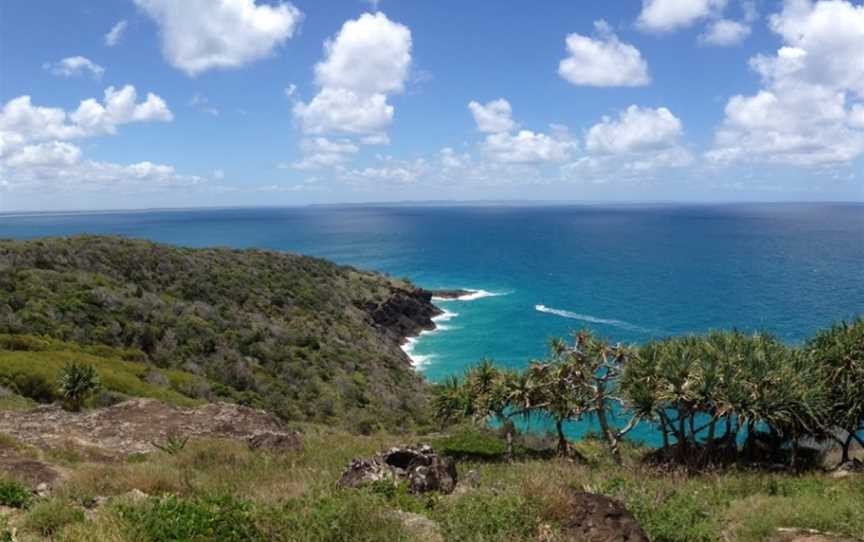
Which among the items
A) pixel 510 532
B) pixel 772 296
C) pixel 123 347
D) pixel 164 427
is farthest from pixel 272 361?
pixel 772 296

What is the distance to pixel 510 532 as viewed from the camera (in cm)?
765

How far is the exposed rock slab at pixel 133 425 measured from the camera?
1728cm

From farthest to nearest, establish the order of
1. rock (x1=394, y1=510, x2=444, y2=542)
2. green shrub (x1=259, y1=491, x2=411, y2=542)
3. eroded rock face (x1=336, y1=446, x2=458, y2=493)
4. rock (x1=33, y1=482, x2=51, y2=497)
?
eroded rock face (x1=336, y1=446, x2=458, y2=493) → rock (x1=33, y1=482, x2=51, y2=497) → rock (x1=394, y1=510, x2=444, y2=542) → green shrub (x1=259, y1=491, x2=411, y2=542)

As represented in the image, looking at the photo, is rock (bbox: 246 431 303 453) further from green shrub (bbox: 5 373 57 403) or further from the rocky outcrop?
the rocky outcrop

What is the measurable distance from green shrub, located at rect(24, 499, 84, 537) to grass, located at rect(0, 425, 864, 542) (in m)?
0.01

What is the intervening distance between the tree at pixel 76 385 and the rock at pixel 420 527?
19286 mm

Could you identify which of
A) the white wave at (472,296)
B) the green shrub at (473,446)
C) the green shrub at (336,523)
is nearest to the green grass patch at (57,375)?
the green shrub at (473,446)

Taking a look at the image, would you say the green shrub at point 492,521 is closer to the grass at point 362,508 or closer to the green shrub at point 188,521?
the grass at point 362,508

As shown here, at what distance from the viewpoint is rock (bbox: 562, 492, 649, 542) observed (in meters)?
7.80

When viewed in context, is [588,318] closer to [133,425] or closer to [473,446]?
[473,446]

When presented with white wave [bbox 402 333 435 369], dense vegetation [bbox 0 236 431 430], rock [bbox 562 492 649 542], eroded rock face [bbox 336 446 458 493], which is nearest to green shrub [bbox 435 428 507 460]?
dense vegetation [bbox 0 236 431 430]

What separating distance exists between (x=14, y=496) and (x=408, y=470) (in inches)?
256

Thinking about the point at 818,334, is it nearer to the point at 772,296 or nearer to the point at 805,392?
the point at 805,392

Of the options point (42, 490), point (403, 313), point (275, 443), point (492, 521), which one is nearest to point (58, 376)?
point (275, 443)
